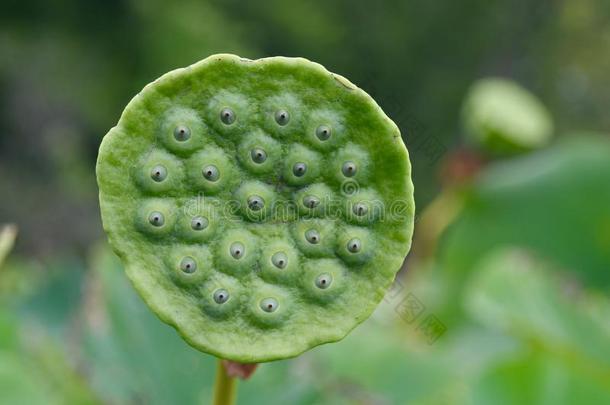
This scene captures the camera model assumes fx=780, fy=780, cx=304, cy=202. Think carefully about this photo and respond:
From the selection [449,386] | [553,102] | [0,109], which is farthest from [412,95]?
[449,386]

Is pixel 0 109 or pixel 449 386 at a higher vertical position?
pixel 449 386

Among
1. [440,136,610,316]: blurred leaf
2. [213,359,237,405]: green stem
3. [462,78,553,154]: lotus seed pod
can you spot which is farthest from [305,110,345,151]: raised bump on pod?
[440,136,610,316]: blurred leaf

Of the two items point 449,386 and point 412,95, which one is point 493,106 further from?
point 412,95

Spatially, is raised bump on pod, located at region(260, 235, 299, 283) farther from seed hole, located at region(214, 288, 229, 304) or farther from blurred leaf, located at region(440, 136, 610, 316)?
blurred leaf, located at region(440, 136, 610, 316)

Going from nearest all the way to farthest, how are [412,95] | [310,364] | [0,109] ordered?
[310,364] → [0,109] → [412,95]

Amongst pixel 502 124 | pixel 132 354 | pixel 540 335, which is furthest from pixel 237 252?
pixel 502 124

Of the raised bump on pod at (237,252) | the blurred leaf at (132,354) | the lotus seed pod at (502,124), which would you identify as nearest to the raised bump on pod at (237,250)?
the raised bump on pod at (237,252)

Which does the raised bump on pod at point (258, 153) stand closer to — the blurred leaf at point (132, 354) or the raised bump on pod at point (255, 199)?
the raised bump on pod at point (255, 199)
